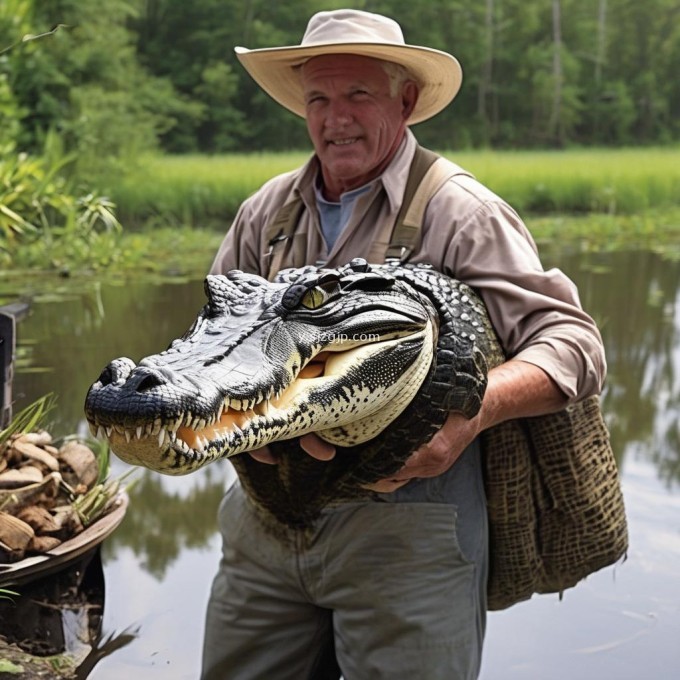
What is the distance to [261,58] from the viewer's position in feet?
6.88

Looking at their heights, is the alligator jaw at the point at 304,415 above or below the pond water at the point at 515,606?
above

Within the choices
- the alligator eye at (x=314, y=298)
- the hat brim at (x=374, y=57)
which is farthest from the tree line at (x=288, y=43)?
the alligator eye at (x=314, y=298)

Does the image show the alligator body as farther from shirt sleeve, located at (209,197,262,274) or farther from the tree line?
the tree line

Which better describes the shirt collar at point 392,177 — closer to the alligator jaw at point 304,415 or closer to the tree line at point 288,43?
the alligator jaw at point 304,415

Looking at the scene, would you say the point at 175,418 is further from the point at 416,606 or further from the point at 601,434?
the point at 601,434

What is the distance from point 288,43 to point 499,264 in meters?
14.7

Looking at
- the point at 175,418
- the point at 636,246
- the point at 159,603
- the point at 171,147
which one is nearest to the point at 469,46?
the point at 171,147

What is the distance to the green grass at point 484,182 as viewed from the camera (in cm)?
1017

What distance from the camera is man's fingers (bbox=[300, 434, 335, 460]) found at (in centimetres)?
148

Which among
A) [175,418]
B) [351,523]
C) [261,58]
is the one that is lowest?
[351,523]

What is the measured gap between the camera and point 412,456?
5.25 ft

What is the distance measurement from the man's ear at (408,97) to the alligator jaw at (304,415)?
687 mm

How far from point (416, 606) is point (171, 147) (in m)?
14.0

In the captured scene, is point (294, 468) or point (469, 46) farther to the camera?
point (469, 46)
